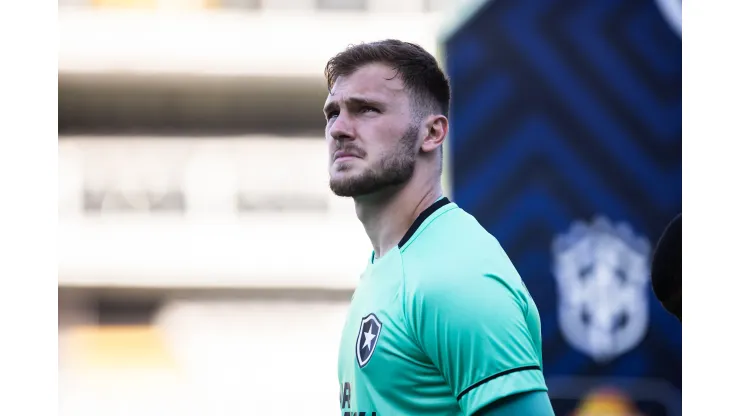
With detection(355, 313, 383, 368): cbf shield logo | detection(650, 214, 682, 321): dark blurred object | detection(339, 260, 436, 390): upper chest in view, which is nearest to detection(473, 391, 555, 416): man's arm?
detection(339, 260, 436, 390): upper chest

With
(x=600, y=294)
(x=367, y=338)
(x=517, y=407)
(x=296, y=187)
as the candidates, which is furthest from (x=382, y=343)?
(x=296, y=187)

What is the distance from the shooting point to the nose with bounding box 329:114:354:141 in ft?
9.79

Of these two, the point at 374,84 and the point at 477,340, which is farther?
the point at 374,84

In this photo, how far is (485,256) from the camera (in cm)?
264

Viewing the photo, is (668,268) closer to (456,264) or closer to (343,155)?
(456,264)

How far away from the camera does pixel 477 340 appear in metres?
2.46

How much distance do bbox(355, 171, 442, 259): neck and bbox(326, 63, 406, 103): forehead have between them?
0.96ft

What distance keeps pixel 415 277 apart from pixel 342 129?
609mm

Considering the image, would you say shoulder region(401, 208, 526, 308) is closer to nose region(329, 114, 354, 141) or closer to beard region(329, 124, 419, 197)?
beard region(329, 124, 419, 197)

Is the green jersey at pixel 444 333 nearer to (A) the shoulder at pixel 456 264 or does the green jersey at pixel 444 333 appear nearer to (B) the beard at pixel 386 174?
(A) the shoulder at pixel 456 264

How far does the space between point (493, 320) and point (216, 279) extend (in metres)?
9.58

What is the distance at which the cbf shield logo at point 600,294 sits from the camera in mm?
10758

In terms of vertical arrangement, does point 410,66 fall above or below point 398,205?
above
